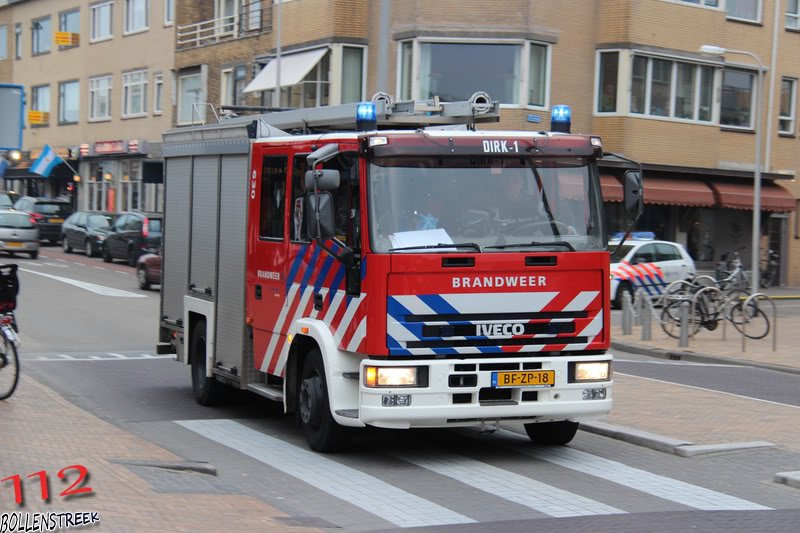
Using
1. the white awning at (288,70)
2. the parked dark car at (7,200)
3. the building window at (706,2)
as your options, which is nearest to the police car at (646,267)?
the building window at (706,2)

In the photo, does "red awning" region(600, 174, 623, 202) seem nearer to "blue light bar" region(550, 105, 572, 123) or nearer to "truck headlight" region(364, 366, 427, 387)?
"blue light bar" region(550, 105, 572, 123)

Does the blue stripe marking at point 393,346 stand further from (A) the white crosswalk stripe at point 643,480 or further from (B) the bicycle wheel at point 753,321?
(B) the bicycle wheel at point 753,321

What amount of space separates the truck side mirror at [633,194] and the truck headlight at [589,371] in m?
1.25

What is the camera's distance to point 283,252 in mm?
10375

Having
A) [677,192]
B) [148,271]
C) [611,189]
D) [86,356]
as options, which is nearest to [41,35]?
[148,271]

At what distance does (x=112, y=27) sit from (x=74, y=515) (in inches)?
1942

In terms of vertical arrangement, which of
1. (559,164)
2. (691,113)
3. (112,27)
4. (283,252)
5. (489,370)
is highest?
(112,27)

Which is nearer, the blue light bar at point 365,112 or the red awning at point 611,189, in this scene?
the blue light bar at point 365,112

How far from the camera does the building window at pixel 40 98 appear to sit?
6006 cm

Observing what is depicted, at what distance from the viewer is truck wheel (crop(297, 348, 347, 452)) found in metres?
9.55

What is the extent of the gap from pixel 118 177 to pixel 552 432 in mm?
45141

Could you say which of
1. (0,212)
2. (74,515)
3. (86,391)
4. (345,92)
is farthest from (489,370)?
(0,212)

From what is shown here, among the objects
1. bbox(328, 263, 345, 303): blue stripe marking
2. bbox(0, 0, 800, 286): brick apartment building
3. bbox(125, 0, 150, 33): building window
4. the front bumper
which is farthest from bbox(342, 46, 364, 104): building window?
the front bumper

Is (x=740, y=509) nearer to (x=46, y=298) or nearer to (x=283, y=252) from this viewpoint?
(x=283, y=252)
